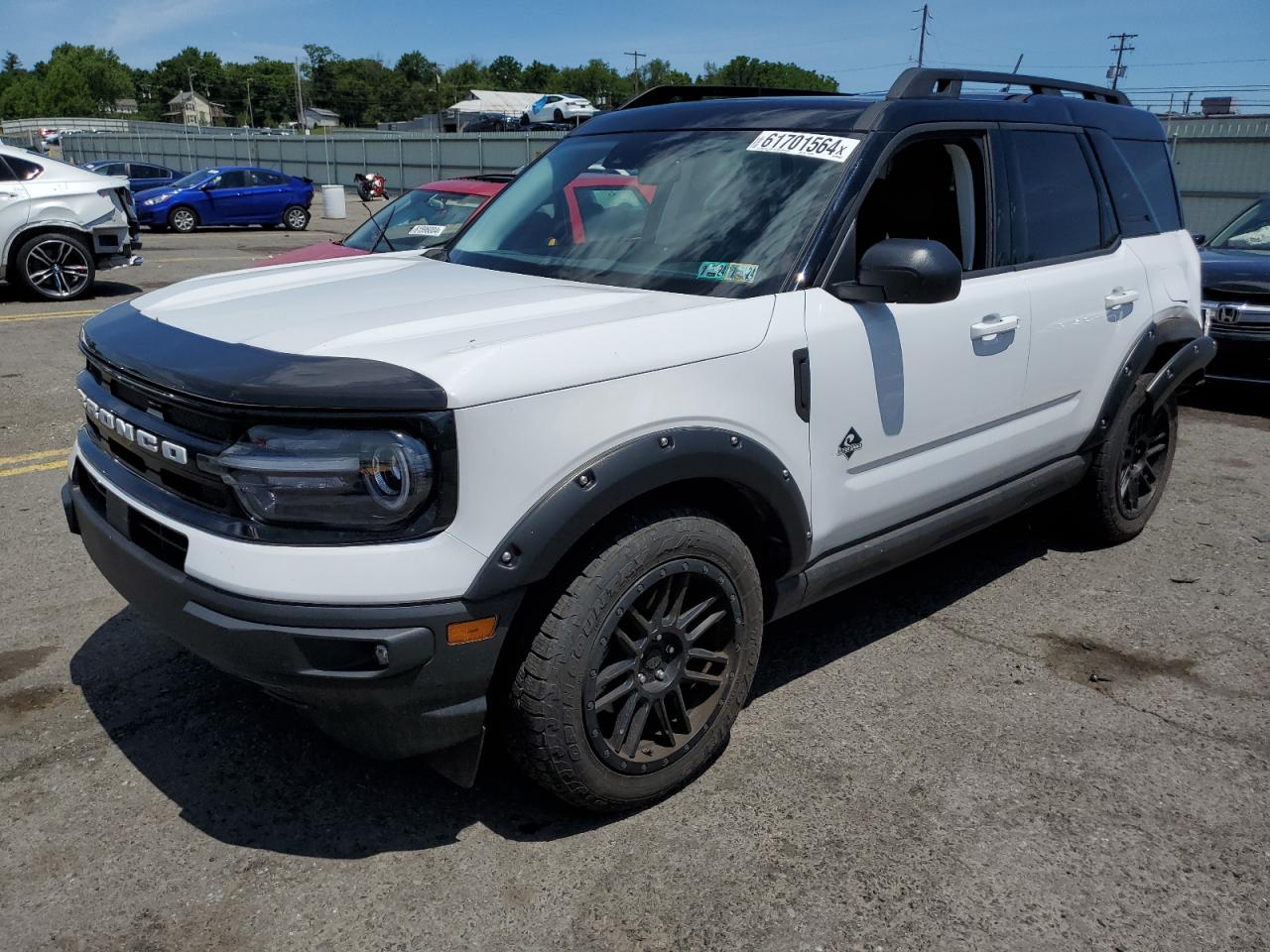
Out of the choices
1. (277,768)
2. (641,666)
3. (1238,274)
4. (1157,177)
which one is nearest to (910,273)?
(641,666)

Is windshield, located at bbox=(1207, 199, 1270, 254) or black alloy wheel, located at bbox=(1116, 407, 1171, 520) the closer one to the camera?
black alloy wheel, located at bbox=(1116, 407, 1171, 520)

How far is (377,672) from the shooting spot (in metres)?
2.29

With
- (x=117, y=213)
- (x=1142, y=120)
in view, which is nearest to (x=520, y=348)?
(x=1142, y=120)

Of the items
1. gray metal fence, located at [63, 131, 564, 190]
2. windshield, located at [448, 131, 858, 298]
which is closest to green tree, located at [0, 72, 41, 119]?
gray metal fence, located at [63, 131, 564, 190]

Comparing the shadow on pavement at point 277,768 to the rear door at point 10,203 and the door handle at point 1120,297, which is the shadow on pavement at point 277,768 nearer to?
the door handle at point 1120,297

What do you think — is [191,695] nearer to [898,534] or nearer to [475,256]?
[475,256]

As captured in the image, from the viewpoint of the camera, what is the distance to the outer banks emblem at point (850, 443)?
312 centimetres

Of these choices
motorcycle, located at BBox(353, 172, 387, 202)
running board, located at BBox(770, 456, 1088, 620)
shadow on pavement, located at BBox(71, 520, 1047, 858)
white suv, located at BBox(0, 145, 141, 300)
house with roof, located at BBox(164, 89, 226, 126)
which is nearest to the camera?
shadow on pavement, located at BBox(71, 520, 1047, 858)

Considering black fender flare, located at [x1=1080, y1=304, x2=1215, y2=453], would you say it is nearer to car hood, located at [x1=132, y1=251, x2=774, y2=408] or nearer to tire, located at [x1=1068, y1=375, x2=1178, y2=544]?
tire, located at [x1=1068, y1=375, x2=1178, y2=544]

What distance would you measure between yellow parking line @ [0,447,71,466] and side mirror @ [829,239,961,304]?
4884 millimetres

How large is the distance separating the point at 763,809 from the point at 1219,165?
1861cm

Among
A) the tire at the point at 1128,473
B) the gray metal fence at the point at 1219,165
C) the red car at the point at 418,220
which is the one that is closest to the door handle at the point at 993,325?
the tire at the point at 1128,473

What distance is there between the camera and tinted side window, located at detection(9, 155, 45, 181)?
11445 mm

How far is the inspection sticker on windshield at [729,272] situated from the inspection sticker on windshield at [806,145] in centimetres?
47
